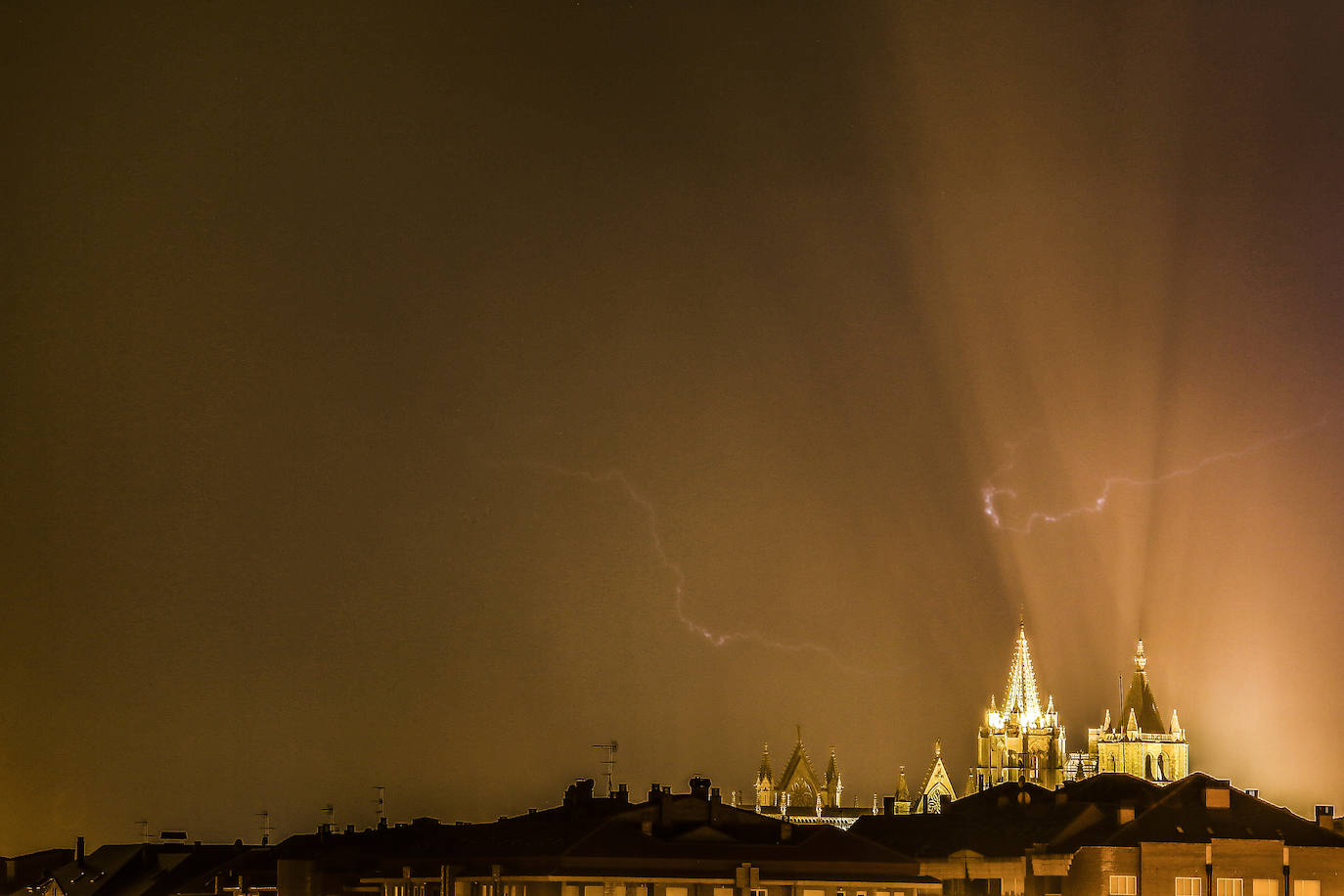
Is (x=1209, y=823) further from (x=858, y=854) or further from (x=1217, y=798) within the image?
(x=858, y=854)

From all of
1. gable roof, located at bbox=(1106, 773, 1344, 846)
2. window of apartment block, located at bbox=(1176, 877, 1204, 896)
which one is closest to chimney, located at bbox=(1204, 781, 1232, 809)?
gable roof, located at bbox=(1106, 773, 1344, 846)

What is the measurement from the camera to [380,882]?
85.1 m

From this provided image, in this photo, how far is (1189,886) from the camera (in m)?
79.9

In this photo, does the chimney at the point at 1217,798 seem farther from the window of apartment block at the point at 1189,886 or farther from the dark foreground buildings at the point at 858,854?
the window of apartment block at the point at 1189,886

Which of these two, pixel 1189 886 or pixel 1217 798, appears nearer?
pixel 1189 886

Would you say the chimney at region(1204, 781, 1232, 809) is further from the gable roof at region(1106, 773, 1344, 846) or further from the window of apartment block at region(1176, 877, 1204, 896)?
the window of apartment block at region(1176, 877, 1204, 896)

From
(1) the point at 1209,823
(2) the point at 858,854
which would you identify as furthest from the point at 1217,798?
(2) the point at 858,854

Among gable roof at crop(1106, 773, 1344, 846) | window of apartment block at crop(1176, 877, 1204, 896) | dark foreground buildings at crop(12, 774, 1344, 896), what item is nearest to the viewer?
dark foreground buildings at crop(12, 774, 1344, 896)

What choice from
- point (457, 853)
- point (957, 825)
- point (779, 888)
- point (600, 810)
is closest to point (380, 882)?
point (457, 853)

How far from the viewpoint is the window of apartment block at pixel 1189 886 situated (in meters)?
79.8

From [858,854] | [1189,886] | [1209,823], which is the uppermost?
[1209,823]

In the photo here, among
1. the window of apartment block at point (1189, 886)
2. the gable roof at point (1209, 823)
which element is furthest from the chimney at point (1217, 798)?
the window of apartment block at point (1189, 886)

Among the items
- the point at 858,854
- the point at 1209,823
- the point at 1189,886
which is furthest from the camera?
the point at 1209,823

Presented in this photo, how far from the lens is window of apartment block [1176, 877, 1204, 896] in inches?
3140
